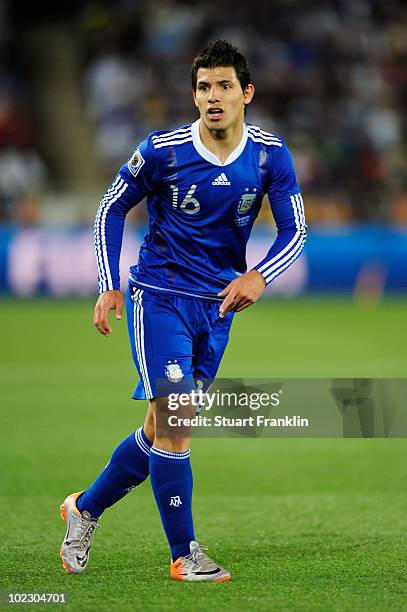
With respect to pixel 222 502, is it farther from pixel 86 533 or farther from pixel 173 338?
pixel 173 338

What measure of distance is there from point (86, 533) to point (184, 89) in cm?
1711

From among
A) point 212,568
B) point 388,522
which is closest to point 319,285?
Result: point 388,522

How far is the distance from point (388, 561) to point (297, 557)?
0.40 m

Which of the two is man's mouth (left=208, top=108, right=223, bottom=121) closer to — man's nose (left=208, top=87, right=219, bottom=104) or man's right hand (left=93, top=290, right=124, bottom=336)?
man's nose (left=208, top=87, right=219, bottom=104)

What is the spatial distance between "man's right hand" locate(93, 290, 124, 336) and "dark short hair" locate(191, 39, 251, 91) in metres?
0.97

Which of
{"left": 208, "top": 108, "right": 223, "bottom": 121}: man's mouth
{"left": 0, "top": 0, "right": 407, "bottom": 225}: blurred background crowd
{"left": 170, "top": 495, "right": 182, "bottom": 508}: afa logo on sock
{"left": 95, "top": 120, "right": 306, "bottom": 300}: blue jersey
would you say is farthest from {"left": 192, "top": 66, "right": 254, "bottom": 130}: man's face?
{"left": 0, "top": 0, "right": 407, "bottom": 225}: blurred background crowd

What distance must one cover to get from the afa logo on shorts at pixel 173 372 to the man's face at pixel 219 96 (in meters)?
0.99

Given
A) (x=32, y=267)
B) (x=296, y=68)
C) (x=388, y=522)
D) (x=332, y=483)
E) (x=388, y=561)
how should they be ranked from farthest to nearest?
1. (x=296, y=68)
2. (x=32, y=267)
3. (x=332, y=483)
4. (x=388, y=522)
5. (x=388, y=561)

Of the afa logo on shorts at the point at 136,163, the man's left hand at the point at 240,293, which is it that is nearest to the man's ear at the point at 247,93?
the afa logo on shorts at the point at 136,163

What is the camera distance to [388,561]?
4941 millimetres

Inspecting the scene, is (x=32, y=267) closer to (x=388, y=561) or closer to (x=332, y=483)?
(x=332, y=483)

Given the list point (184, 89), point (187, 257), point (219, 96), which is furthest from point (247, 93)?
point (184, 89)

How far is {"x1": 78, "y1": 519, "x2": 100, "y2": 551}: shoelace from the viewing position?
4.84 metres

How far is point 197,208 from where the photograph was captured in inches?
190
